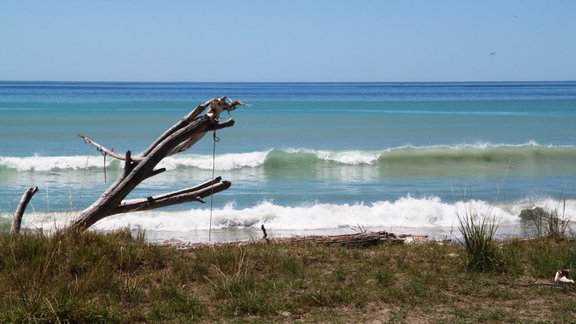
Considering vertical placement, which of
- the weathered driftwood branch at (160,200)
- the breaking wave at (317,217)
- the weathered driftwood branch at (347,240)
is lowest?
the weathered driftwood branch at (347,240)

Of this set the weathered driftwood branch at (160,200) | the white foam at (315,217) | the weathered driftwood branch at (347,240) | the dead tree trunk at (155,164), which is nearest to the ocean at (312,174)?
the white foam at (315,217)

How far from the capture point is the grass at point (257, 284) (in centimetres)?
543

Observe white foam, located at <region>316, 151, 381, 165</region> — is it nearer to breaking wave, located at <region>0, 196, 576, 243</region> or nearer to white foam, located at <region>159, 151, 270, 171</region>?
white foam, located at <region>159, 151, 270, 171</region>

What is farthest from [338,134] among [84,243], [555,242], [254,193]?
[84,243]

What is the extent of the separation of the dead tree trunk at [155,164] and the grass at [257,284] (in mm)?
336

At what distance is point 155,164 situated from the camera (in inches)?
282

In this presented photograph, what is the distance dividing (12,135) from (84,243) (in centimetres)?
2584

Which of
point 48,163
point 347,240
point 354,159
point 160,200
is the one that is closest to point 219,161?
point 354,159

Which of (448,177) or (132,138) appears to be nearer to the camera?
(448,177)

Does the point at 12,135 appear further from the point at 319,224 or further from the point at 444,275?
the point at 444,275

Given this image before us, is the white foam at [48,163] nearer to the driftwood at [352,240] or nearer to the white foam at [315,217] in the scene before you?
the white foam at [315,217]

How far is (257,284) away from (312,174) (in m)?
14.1

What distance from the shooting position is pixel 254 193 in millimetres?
16141

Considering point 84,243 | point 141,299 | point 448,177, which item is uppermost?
point 448,177
